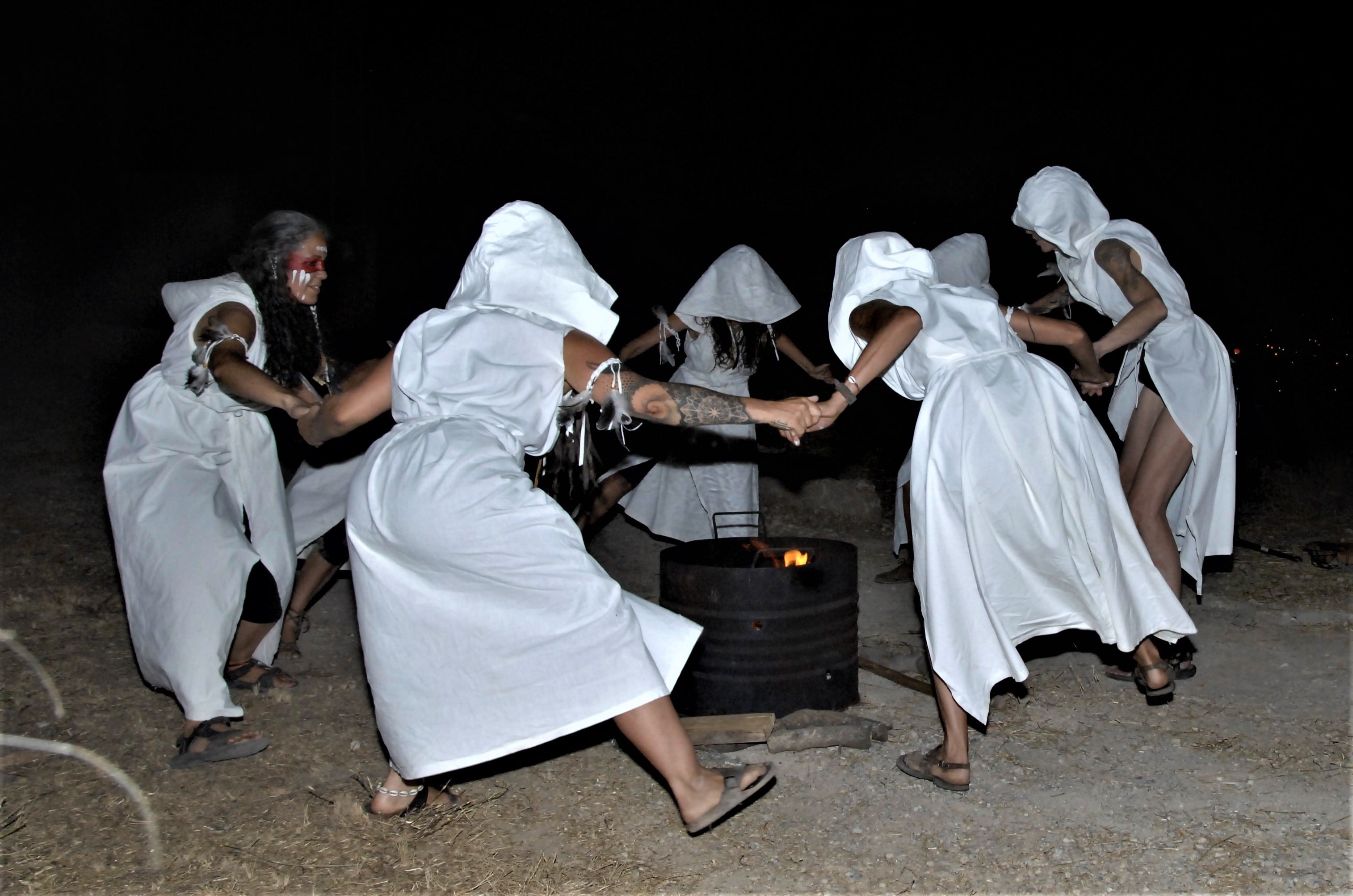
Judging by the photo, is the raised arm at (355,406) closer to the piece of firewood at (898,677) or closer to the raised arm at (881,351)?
the raised arm at (881,351)

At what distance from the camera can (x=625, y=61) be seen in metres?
10.1

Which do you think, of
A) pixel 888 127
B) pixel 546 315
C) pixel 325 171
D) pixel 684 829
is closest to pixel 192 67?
pixel 325 171

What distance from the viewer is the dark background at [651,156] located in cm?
955

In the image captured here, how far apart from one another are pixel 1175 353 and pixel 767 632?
217cm

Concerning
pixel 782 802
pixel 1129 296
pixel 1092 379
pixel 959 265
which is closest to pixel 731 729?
pixel 782 802

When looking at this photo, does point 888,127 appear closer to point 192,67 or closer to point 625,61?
point 625,61

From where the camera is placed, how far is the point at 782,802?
11.4ft

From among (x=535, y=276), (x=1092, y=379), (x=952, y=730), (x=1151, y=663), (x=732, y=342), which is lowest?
(x=952, y=730)

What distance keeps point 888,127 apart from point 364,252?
4923 millimetres

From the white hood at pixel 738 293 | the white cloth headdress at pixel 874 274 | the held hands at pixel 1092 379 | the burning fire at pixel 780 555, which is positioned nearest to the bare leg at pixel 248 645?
the burning fire at pixel 780 555

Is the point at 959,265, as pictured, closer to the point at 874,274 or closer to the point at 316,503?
the point at 874,274

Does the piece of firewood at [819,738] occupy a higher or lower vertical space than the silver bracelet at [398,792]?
lower

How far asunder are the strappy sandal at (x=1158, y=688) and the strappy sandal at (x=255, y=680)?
3373mm

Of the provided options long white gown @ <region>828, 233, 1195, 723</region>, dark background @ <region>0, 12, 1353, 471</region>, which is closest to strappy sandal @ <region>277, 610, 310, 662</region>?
long white gown @ <region>828, 233, 1195, 723</region>
